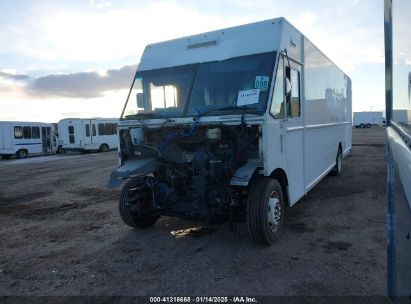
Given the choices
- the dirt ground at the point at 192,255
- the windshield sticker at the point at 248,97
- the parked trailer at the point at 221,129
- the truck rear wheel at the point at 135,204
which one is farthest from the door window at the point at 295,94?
the truck rear wheel at the point at 135,204

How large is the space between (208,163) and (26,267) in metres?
2.85

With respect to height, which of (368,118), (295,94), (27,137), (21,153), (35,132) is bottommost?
(21,153)

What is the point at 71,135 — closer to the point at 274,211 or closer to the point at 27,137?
the point at 27,137

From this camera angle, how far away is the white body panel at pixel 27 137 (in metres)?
26.3

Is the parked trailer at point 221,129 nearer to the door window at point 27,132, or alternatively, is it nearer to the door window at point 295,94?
the door window at point 295,94

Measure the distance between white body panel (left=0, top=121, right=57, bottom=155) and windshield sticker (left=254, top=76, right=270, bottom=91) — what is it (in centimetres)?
2575

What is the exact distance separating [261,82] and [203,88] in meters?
0.98

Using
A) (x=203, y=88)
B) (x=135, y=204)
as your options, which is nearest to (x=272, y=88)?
(x=203, y=88)

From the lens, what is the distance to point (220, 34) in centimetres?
599

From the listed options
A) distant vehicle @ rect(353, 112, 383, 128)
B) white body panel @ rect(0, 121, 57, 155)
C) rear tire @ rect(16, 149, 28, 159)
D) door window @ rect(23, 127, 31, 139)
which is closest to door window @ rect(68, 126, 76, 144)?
white body panel @ rect(0, 121, 57, 155)

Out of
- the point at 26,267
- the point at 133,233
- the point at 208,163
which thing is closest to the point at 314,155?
the point at 208,163

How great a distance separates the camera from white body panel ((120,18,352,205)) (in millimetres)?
5230

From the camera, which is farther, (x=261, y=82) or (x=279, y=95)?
(x=279, y=95)

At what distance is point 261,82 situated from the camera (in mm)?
5191
